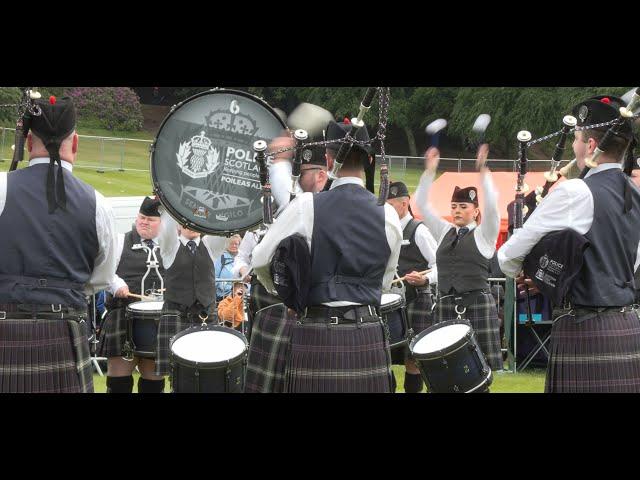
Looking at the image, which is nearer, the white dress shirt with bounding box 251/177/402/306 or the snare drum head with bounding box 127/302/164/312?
the white dress shirt with bounding box 251/177/402/306

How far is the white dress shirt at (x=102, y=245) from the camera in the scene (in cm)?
362

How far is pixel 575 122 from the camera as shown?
12.6 ft

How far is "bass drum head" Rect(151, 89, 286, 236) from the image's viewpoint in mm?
4531

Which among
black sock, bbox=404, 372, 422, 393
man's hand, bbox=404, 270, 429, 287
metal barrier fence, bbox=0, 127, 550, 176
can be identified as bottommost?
black sock, bbox=404, 372, 422, 393

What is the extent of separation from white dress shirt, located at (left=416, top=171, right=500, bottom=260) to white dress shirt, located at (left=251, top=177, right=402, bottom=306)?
5.18 ft

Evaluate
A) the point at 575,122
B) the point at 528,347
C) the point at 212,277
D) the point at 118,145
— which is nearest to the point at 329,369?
the point at 575,122

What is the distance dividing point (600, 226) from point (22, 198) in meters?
2.15

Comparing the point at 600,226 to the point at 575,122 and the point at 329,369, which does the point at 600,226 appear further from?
the point at 329,369

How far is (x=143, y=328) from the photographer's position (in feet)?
19.7

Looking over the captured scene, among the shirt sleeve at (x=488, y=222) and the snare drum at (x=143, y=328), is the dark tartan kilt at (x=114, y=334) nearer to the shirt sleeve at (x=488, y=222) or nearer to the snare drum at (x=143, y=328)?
the snare drum at (x=143, y=328)

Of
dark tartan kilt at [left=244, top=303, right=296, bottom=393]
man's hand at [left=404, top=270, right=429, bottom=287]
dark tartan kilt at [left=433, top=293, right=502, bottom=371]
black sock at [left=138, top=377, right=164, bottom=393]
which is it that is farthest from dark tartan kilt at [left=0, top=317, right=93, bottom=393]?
man's hand at [left=404, top=270, right=429, bottom=287]

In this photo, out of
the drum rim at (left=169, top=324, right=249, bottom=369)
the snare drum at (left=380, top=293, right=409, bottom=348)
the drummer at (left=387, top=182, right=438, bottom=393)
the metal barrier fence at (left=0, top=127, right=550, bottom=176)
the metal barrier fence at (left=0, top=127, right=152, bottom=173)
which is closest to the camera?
the drum rim at (left=169, top=324, right=249, bottom=369)

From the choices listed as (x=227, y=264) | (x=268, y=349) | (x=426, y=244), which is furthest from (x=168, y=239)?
(x=227, y=264)

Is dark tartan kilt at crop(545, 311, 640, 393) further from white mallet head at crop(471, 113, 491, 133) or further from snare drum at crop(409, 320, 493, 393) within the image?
white mallet head at crop(471, 113, 491, 133)
